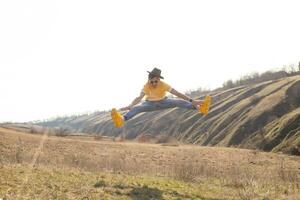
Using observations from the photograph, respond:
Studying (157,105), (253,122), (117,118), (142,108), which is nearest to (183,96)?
(157,105)

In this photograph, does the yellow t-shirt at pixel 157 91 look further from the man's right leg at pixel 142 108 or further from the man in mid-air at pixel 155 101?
the man's right leg at pixel 142 108

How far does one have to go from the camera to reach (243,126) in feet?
368

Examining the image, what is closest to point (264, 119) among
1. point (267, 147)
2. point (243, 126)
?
point (243, 126)

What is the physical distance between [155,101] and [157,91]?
1.28ft

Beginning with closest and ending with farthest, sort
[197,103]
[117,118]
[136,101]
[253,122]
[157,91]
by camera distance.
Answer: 1. [157,91]
2. [117,118]
3. [136,101]
4. [197,103]
5. [253,122]

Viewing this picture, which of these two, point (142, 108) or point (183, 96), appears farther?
point (142, 108)

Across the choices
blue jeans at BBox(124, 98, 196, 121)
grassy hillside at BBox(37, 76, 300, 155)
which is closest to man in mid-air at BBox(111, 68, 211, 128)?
blue jeans at BBox(124, 98, 196, 121)

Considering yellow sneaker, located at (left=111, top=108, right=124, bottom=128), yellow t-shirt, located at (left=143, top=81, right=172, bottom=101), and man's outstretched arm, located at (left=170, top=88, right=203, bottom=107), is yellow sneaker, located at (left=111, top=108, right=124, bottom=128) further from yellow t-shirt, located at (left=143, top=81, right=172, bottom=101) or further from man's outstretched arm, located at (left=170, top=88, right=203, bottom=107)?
man's outstretched arm, located at (left=170, top=88, right=203, bottom=107)

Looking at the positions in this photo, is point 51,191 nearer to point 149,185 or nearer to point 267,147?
point 149,185

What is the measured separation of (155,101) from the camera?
14.1 meters

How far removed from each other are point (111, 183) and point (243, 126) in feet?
341

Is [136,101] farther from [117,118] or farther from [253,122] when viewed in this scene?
[253,122]

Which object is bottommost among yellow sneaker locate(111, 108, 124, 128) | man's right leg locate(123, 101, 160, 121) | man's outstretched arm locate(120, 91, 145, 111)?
yellow sneaker locate(111, 108, 124, 128)

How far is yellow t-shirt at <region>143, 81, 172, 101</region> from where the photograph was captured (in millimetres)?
Result: 13703
